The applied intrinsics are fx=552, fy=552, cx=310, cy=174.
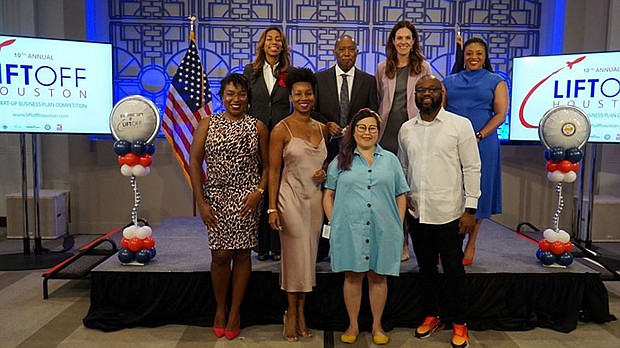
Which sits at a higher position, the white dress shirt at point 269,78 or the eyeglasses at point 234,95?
the white dress shirt at point 269,78

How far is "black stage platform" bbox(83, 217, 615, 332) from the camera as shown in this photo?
11.7 ft

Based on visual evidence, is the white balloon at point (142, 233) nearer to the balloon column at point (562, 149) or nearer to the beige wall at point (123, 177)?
the beige wall at point (123, 177)

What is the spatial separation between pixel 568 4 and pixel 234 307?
4.98 meters

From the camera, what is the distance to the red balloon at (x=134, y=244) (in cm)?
371

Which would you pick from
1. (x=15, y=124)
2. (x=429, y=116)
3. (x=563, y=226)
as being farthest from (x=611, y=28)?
(x=15, y=124)

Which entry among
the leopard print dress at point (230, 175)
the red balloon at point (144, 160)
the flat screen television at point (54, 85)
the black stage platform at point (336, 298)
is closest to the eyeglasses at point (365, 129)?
the leopard print dress at point (230, 175)

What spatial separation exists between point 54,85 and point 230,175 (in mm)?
2664

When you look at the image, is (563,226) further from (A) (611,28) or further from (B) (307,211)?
(B) (307,211)

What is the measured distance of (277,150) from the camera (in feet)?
10.2

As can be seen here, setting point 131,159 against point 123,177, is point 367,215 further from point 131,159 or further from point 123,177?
point 123,177

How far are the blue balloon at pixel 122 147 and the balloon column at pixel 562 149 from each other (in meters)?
2.81

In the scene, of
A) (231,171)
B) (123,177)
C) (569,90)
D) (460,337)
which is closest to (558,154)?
(460,337)

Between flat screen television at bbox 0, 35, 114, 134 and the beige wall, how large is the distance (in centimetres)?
94

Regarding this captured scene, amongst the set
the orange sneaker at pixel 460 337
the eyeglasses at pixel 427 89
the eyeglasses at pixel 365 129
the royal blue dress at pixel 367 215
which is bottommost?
the orange sneaker at pixel 460 337
